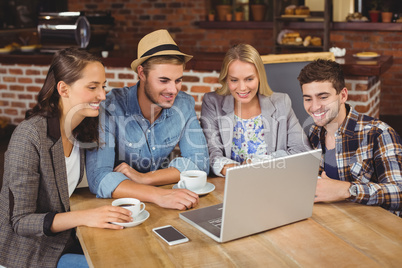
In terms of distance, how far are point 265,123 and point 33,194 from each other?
1.15 meters

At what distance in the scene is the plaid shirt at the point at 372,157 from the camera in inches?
66.6

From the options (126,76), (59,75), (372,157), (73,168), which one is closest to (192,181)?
(73,168)

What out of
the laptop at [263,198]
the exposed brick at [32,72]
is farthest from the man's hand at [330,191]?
the exposed brick at [32,72]

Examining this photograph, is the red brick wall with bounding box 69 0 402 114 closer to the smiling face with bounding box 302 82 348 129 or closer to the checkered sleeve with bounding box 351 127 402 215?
the smiling face with bounding box 302 82 348 129

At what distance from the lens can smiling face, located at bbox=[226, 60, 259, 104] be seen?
219 cm

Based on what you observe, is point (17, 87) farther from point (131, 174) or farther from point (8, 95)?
point (131, 174)

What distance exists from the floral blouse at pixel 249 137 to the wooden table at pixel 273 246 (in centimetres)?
78

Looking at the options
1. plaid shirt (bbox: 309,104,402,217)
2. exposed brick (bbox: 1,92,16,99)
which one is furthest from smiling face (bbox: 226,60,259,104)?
exposed brick (bbox: 1,92,16,99)

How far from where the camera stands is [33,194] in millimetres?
1554

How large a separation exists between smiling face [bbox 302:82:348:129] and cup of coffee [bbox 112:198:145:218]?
0.84 metres

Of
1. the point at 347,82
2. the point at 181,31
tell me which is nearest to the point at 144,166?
the point at 347,82

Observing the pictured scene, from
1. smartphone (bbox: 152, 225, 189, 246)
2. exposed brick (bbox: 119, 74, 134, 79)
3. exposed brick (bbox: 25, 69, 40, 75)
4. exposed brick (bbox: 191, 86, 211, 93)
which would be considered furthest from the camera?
exposed brick (bbox: 25, 69, 40, 75)

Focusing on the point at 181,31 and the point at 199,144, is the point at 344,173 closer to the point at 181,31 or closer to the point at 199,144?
the point at 199,144

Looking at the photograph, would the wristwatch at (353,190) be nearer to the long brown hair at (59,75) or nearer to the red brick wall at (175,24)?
the long brown hair at (59,75)
